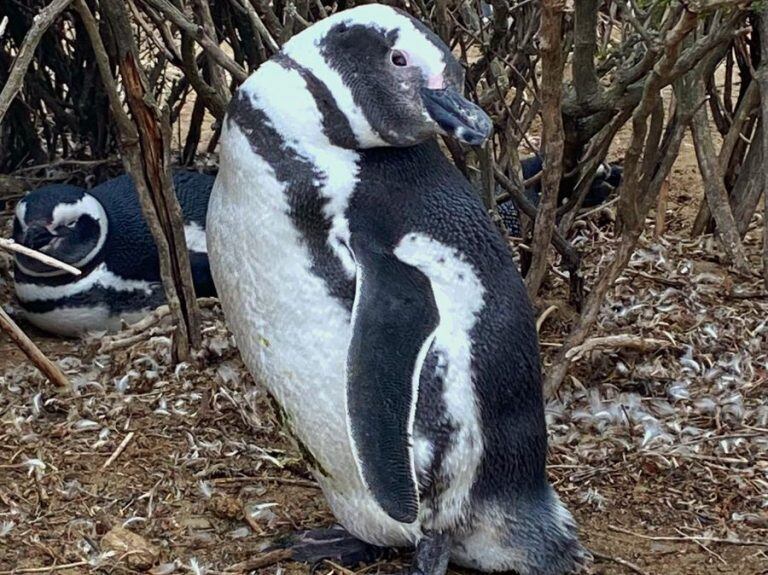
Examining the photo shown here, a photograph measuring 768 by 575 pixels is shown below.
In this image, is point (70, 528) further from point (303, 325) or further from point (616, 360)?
point (616, 360)

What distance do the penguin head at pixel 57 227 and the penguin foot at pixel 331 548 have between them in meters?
1.46

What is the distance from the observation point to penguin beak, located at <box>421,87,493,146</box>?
1.92 meters

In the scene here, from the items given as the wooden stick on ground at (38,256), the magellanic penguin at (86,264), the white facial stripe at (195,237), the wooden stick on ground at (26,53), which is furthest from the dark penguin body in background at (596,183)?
the wooden stick on ground at (38,256)

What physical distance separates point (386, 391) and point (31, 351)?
42.0 inches

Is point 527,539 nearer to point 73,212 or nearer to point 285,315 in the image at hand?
point 285,315

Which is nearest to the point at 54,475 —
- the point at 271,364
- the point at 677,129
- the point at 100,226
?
the point at 271,364

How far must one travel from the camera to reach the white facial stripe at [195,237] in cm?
370

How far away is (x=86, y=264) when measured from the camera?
142 inches

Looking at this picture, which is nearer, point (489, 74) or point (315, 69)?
point (315, 69)

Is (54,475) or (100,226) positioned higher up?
(100,226)

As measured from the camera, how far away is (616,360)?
3.02m

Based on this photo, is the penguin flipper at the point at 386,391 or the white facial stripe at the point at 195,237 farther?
the white facial stripe at the point at 195,237

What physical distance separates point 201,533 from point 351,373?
2.01ft

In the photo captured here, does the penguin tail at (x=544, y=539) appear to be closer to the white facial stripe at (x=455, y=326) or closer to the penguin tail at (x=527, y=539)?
the penguin tail at (x=527, y=539)
